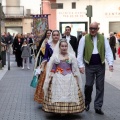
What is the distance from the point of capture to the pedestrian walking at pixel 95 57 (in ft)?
29.4

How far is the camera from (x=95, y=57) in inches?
353

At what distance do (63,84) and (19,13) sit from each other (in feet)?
116

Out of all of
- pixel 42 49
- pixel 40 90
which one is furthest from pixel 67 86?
pixel 42 49

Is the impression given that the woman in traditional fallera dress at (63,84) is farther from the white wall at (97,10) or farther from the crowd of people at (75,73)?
the white wall at (97,10)

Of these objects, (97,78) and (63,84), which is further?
(97,78)

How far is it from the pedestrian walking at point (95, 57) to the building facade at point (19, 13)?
33948 mm

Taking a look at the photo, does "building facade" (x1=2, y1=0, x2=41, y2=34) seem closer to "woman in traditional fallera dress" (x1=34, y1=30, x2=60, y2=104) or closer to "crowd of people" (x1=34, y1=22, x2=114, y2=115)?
"woman in traditional fallera dress" (x1=34, y1=30, x2=60, y2=104)

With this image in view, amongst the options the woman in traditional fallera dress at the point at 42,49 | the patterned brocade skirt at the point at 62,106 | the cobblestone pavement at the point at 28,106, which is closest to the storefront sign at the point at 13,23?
the cobblestone pavement at the point at 28,106

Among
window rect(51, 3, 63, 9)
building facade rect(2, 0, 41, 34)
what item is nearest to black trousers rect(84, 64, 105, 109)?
window rect(51, 3, 63, 9)

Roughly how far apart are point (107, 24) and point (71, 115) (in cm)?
2987

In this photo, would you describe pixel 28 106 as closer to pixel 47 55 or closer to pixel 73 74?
pixel 47 55

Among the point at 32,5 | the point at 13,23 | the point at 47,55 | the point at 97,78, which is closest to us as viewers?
the point at 97,78

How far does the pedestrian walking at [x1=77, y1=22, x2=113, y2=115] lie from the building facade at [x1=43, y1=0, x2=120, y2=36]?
Answer: 2871 centimetres

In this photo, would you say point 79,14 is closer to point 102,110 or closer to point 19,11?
point 19,11
